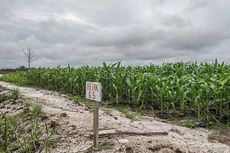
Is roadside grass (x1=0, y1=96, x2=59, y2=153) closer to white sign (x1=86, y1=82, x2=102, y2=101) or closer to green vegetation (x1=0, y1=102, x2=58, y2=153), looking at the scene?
green vegetation (x1=0, y1=102, x2=58, y2=153)

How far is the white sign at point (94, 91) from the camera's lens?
545cm

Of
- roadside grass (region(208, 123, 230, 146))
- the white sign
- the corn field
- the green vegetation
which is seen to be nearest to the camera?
the white sign

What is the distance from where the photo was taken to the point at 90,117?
7.99 m

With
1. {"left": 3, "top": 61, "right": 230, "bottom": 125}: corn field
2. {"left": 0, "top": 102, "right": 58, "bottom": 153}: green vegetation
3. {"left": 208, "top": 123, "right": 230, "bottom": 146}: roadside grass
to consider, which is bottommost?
{"left": 208, "top": 123, "right": 230, "bottom": 146}: roadside grass

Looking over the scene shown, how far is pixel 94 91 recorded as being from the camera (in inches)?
218

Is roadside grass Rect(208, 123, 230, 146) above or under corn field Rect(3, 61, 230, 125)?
under

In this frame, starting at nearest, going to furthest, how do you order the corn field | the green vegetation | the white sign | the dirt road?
1. the white sign
2. the dirt road
3. the green vegetation
4. the corn field

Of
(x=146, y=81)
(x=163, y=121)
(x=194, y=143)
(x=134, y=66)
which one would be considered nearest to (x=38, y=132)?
(x=194, y=143)

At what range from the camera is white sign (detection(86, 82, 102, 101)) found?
5448 mm

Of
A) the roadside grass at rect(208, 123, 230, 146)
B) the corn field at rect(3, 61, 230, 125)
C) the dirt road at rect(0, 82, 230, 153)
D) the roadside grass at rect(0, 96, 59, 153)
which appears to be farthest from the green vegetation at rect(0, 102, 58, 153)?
the corn field at rect(3, 61, 230, 125)

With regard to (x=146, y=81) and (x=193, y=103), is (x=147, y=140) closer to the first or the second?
(x=193, y=103)

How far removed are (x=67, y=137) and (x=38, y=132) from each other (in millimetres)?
655

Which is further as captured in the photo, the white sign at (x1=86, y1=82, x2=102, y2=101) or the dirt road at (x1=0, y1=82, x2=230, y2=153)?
the dirt road at (x1=0, y1=82, x2=230, y2=153)

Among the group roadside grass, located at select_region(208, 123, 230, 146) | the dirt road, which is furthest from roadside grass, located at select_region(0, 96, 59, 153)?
roadside grass, located at select_region(208, 123, 230, 146)
